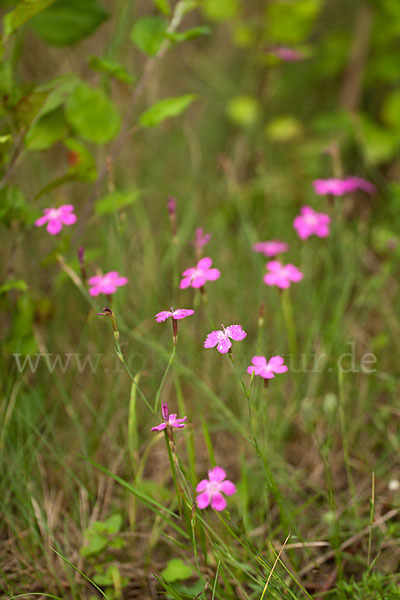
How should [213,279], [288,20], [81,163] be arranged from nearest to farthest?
[213,279] → [81,163] → [288,20]

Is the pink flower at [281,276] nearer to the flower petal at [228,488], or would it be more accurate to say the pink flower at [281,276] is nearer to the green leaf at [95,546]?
the flower petal at [228,488]

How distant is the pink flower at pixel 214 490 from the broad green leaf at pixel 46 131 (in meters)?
0.80

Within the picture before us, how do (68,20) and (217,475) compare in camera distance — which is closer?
(217,475)

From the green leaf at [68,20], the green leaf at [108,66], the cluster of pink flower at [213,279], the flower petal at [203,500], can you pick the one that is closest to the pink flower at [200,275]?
the cluster of pink flower at [213,279]

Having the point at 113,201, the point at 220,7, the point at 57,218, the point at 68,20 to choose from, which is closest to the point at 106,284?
the point at 57,218

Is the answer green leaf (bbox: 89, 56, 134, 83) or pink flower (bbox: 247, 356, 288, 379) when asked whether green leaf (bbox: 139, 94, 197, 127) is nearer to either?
green leaf (bbox: 89, 56, 134, 83)

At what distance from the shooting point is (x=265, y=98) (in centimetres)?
247

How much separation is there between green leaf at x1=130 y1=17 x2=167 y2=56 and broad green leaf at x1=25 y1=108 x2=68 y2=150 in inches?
9.6

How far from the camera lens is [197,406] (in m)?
1.46

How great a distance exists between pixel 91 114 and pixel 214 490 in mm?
872

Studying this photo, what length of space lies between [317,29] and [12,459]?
107 inches

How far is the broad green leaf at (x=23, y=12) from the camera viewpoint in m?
1.03

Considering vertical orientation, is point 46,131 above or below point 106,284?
above

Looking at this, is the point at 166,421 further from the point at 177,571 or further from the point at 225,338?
the point at 177,571
